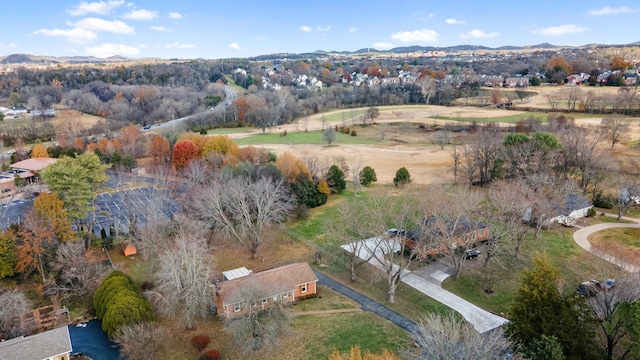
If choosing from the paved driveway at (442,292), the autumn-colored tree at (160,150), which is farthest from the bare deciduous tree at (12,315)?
the autumn-colored tree at (160,150)

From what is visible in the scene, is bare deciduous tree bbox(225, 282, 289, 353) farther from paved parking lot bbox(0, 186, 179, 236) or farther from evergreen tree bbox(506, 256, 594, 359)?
paved parking lot bbox(0, 186, 179, 236)

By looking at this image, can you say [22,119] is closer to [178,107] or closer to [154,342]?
[178,107]

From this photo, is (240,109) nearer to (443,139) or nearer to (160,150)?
(160,150)

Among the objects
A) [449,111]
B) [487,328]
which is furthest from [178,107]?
[487,328]

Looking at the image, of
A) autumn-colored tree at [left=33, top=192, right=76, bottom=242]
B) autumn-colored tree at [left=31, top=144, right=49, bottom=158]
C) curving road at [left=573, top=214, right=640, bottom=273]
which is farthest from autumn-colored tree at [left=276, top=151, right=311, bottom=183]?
autumn-colored tree at [left=31, top=144, right=49, bottom=158]

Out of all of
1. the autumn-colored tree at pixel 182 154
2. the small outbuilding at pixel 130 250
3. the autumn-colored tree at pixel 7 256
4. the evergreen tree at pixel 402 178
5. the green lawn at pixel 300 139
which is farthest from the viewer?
the green lawn at pixel 300 139

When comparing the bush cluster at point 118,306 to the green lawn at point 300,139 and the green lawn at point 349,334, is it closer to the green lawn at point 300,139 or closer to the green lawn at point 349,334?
the green lawn at point 349,334

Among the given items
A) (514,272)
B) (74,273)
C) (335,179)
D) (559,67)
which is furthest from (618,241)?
(559,67)
